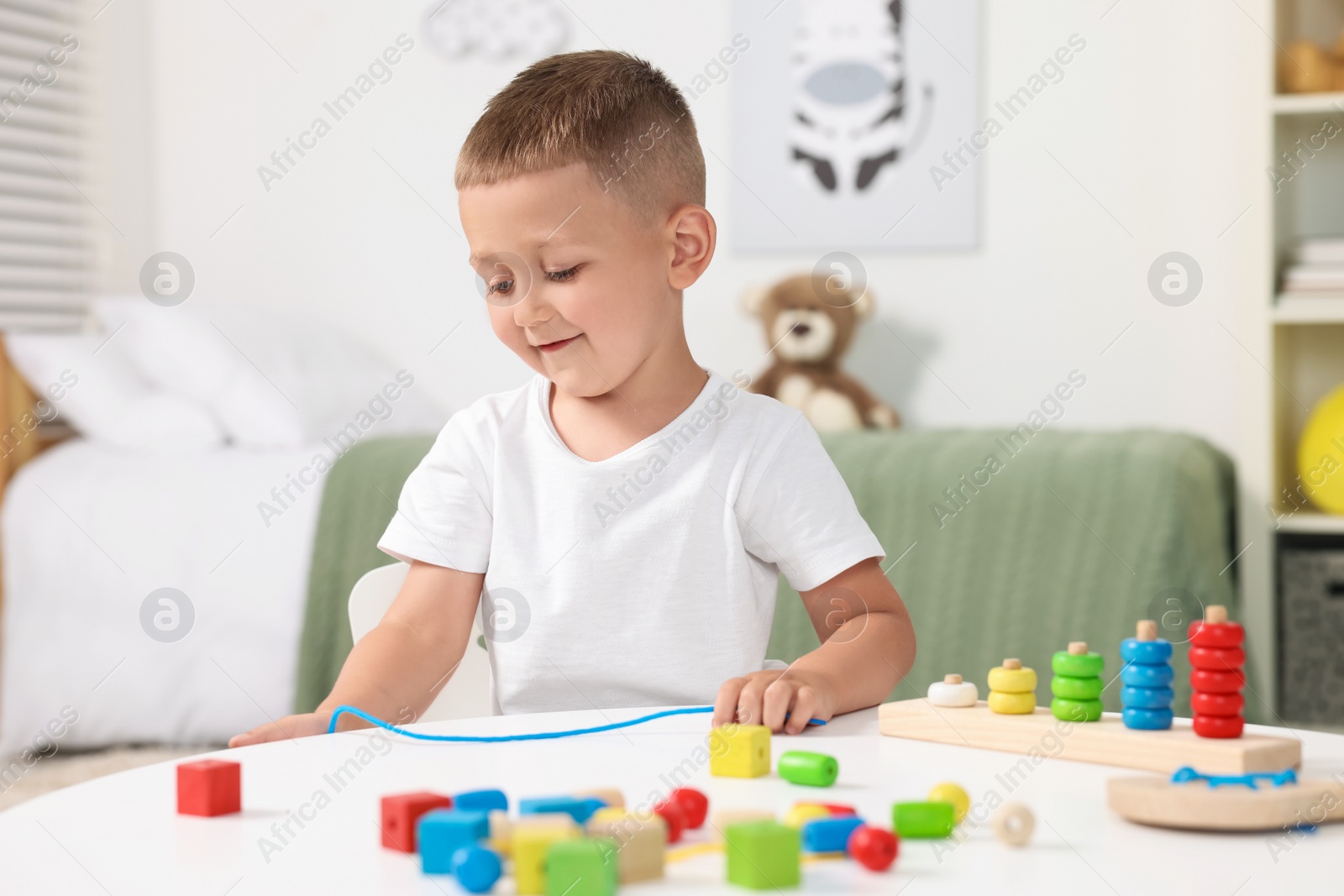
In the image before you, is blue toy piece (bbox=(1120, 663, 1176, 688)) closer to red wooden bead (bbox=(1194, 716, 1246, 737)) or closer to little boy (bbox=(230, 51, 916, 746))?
red wooden bead (bbox=(1194, 716, 1246, 737))

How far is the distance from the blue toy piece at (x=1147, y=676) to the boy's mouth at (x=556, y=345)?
414 mm

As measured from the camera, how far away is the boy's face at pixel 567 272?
0.83m

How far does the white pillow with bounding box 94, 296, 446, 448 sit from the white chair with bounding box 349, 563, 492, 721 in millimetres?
1358

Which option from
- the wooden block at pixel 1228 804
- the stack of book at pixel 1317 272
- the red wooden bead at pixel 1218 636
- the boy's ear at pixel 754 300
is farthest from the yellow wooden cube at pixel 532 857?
the boy's ear at pixel 754 300

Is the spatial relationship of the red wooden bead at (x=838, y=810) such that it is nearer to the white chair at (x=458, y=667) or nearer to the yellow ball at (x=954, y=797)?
the yellow ball at (x=954, y=797)

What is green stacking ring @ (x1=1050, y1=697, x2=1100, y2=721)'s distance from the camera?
2.08ft

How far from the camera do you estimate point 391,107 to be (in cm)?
295

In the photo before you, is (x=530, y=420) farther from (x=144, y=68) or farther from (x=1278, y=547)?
(x=144, y=68)

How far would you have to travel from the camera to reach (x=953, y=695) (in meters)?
0.67

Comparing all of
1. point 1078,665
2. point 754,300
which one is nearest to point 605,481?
point 1078,665

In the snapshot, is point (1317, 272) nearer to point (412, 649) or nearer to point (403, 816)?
point (412, 649)

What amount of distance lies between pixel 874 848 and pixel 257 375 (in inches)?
82.6

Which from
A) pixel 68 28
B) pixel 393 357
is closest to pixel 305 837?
pixel 393 357

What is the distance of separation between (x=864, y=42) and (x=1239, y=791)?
2389 mm
